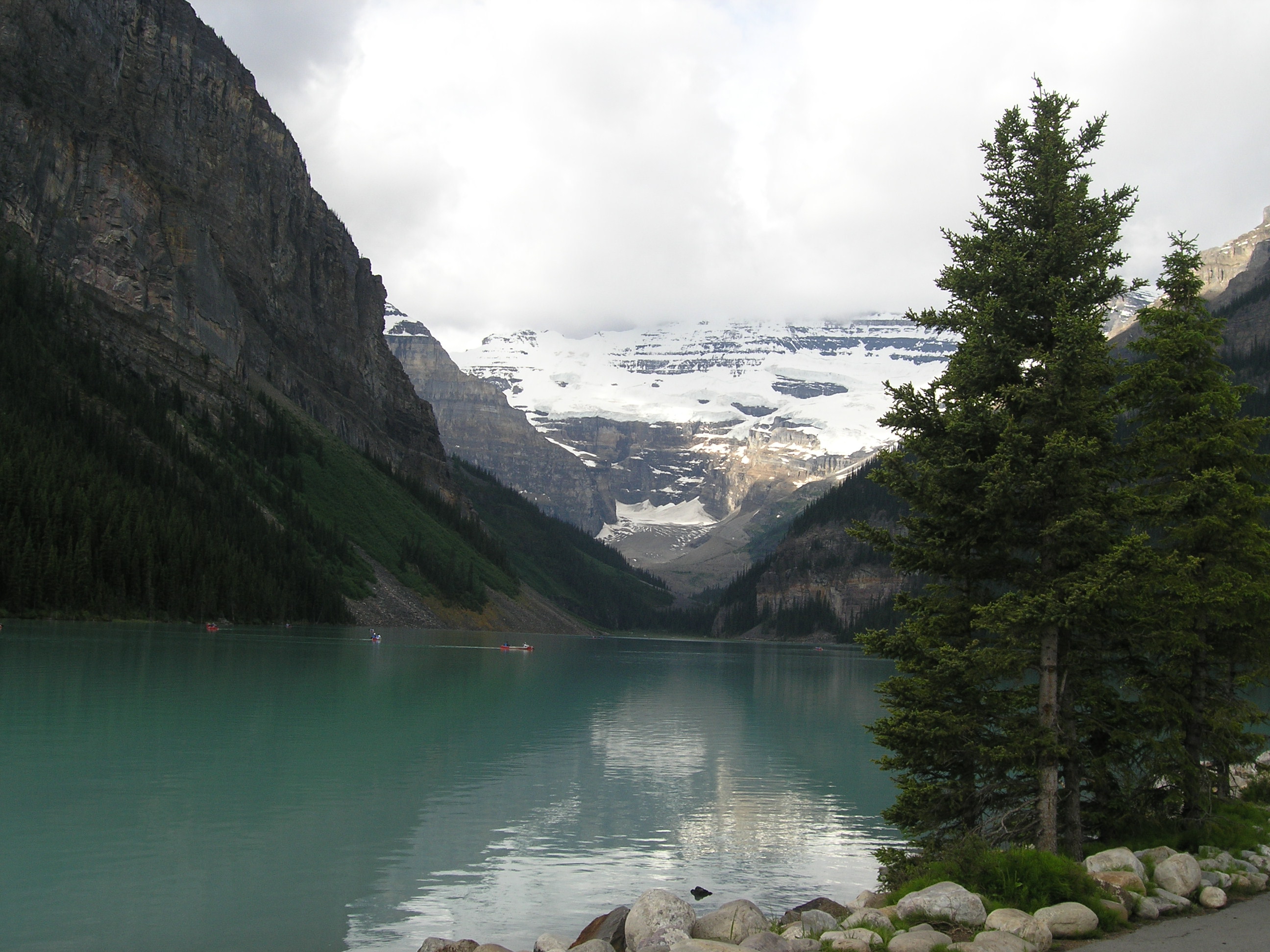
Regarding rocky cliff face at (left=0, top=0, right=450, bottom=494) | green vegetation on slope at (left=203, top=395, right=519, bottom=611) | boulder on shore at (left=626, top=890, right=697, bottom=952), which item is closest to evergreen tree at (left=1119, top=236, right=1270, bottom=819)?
boulder on shore at (left=626, top=890, right=697, bottom=952)

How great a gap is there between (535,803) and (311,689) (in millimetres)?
31758

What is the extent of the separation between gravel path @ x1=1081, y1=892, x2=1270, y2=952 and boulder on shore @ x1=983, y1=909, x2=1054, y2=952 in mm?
529

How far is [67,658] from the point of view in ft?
204

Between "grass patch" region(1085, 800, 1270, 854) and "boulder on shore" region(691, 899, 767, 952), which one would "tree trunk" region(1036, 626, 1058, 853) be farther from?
"boulder on shore" region(691, 899, 767, 952)

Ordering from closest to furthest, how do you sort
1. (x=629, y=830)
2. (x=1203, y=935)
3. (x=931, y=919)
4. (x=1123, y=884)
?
1. (x=1203, y=935)
2. (x=931, y=919)
3. (x=1123, y=884)
4. (x=629, y=830)

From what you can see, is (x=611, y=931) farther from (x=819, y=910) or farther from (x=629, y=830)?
(x=629, y=830)

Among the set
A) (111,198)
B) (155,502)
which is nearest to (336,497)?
(155,502)

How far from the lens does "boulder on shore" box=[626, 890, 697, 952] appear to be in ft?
50.7

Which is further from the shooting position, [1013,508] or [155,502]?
[155,502]

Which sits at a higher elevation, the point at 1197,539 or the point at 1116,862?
the point at 1197,539

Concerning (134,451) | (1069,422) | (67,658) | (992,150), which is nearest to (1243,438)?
(1069,422)

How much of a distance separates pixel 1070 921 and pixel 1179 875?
370 cm

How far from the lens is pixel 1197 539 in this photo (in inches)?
879

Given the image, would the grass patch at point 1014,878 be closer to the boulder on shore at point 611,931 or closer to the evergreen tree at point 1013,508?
the evergreen tree at point 1013,508
